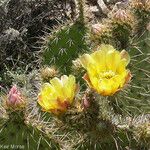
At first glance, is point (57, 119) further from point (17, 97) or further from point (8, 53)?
point (8, 53)

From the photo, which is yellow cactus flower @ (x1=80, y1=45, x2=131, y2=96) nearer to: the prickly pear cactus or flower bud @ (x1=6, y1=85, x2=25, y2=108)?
the prickly pear cactus

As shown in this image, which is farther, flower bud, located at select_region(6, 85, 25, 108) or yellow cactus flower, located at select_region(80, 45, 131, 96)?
flower bud, located at select_region(6, 85, 25, 108)

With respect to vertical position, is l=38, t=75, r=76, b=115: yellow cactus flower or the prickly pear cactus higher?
l=38, t=75, r=76, b=115: yellow cactus flower

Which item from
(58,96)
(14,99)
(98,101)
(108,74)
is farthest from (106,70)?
(14,99)

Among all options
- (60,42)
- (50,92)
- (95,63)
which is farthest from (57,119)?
(60,42)

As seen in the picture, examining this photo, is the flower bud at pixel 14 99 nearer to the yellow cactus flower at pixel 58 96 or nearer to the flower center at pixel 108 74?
the yellow cactus flower at pixel 58 96

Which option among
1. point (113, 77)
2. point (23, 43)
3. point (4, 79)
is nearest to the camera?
point (113, 77)

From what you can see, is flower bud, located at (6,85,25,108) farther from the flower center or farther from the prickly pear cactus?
the flower center

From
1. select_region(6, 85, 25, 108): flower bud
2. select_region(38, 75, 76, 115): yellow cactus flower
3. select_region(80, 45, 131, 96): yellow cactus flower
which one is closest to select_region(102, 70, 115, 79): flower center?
select_region(80, 45, 131, 96): yellow cactus flower
